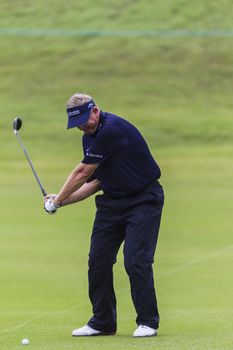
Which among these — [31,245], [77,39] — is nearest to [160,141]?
[77,39]

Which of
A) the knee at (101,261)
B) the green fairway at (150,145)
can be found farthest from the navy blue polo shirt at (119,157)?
the green fairway at (150,145)

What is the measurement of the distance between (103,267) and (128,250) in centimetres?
34

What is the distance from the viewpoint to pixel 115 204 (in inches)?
432

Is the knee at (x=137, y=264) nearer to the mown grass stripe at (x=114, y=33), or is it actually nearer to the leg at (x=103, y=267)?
the leg at (x=103, y=267)

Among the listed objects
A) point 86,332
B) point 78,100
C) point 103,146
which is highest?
point 78,100

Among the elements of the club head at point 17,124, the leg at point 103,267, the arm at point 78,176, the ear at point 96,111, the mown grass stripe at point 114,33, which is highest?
the ear at point 96,111

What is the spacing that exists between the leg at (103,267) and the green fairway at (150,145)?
0.19 metres

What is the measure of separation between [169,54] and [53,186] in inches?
1070

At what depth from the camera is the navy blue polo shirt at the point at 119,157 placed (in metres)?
10.8

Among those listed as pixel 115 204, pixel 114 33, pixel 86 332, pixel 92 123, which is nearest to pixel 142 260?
pixel 115 204

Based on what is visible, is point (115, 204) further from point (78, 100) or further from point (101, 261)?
point (78, 100)

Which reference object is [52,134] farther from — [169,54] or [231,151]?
[169,54]

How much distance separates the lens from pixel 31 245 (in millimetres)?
18375

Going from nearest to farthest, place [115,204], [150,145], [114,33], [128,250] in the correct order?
[128,250], [115,204], [150,145], [114,33]
